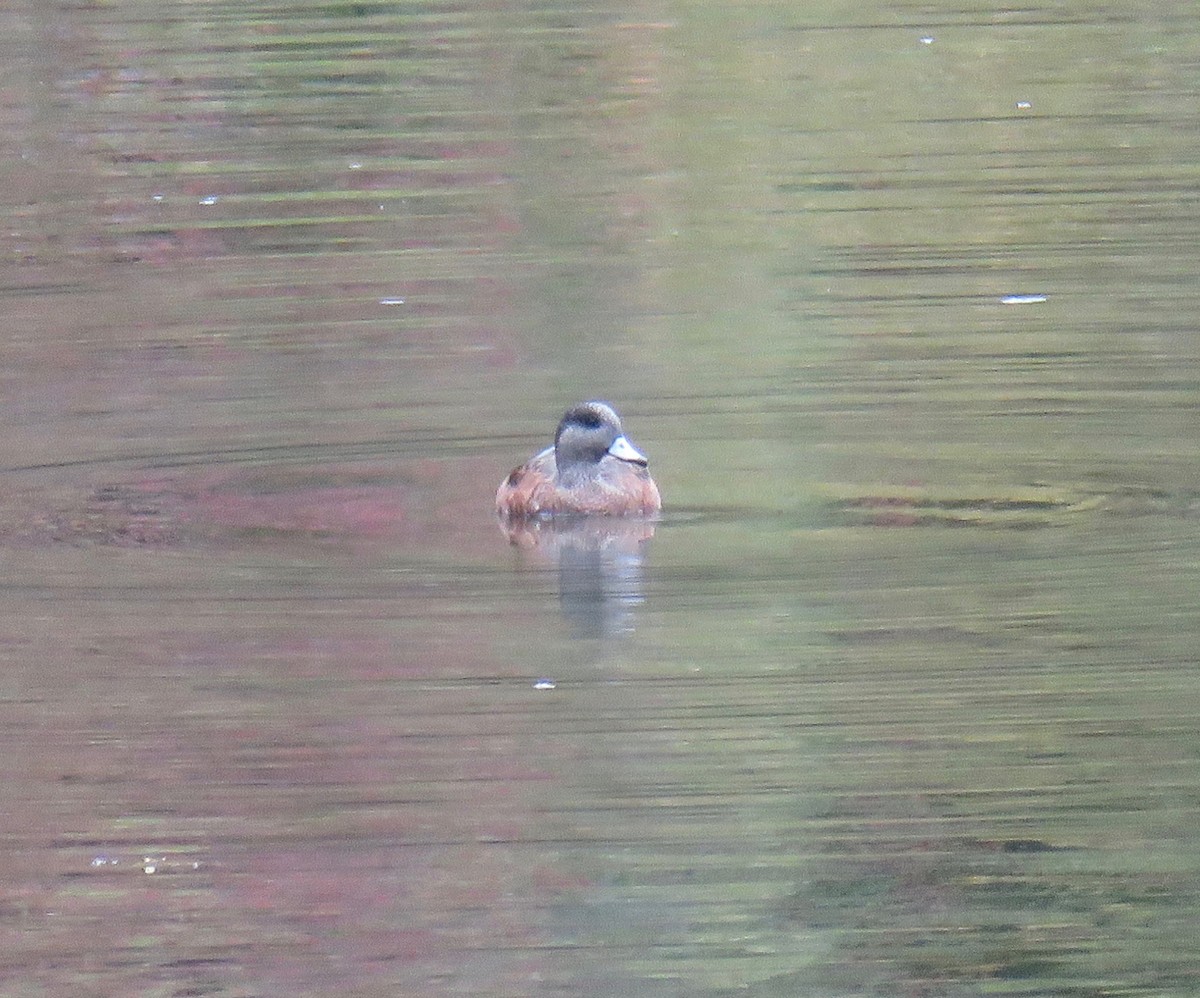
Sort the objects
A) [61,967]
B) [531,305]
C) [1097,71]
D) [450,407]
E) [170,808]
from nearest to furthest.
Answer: [61,967] → [170,808] → [450,407] → [531,305] → [1097,71]

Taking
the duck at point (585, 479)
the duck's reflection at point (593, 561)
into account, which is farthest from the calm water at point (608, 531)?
the duck at point (585, 479)

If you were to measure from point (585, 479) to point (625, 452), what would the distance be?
0.21 m

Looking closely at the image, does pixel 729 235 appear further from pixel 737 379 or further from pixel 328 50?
pixel 328 50

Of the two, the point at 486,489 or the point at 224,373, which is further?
the point at 224,373

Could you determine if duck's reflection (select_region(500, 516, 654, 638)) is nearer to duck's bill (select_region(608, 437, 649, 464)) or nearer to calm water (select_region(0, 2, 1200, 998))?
calm water (select_region(0, 2, 1200, 998))

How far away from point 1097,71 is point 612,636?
777 cm

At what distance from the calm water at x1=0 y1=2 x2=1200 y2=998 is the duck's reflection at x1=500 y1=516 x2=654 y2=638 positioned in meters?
0.05

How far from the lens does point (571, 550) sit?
8.49m

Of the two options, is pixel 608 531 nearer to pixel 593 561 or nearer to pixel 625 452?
pixel 625 452

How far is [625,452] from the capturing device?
28.9ft

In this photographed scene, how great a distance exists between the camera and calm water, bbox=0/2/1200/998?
18.4 feet

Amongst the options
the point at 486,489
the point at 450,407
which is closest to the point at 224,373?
the point at 450,407

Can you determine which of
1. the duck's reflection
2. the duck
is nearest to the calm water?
the duck's reflection

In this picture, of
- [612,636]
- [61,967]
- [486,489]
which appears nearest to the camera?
[61,967]
